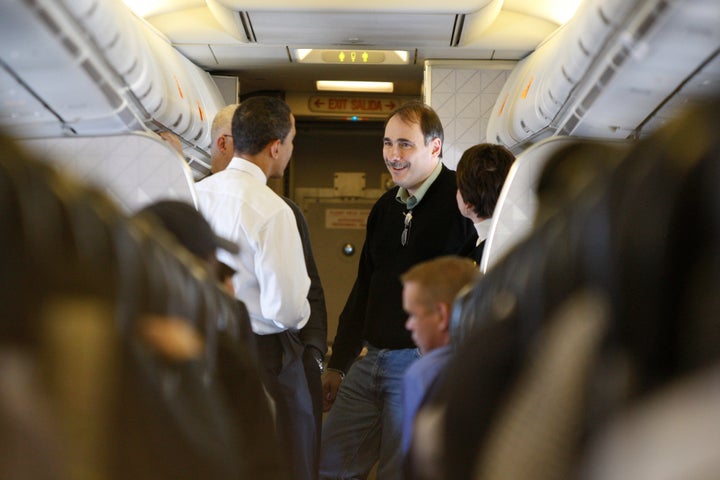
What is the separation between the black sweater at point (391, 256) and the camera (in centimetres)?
219

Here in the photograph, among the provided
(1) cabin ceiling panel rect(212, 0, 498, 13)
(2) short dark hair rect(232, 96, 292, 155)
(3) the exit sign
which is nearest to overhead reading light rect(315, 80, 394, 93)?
(3) the exit sign

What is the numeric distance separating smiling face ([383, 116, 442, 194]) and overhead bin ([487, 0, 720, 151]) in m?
0.74

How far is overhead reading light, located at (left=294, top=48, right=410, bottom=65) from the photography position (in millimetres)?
6195

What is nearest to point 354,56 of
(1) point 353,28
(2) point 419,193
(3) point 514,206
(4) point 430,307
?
(1) point 353,28

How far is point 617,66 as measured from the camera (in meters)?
Answer: 3.55

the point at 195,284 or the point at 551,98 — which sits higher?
the point at 551,98

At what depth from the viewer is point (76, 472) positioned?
0.37 meters

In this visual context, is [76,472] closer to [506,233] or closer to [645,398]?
[645,398]

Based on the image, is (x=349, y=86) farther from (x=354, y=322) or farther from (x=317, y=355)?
(x=317, y=355)

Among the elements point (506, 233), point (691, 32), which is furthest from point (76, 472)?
point (691, 32)

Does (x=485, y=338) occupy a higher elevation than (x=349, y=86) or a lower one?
lower

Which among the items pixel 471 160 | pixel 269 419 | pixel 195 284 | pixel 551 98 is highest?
→ pixel 551 98

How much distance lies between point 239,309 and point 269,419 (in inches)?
3.4

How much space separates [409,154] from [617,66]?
63.0 inches
